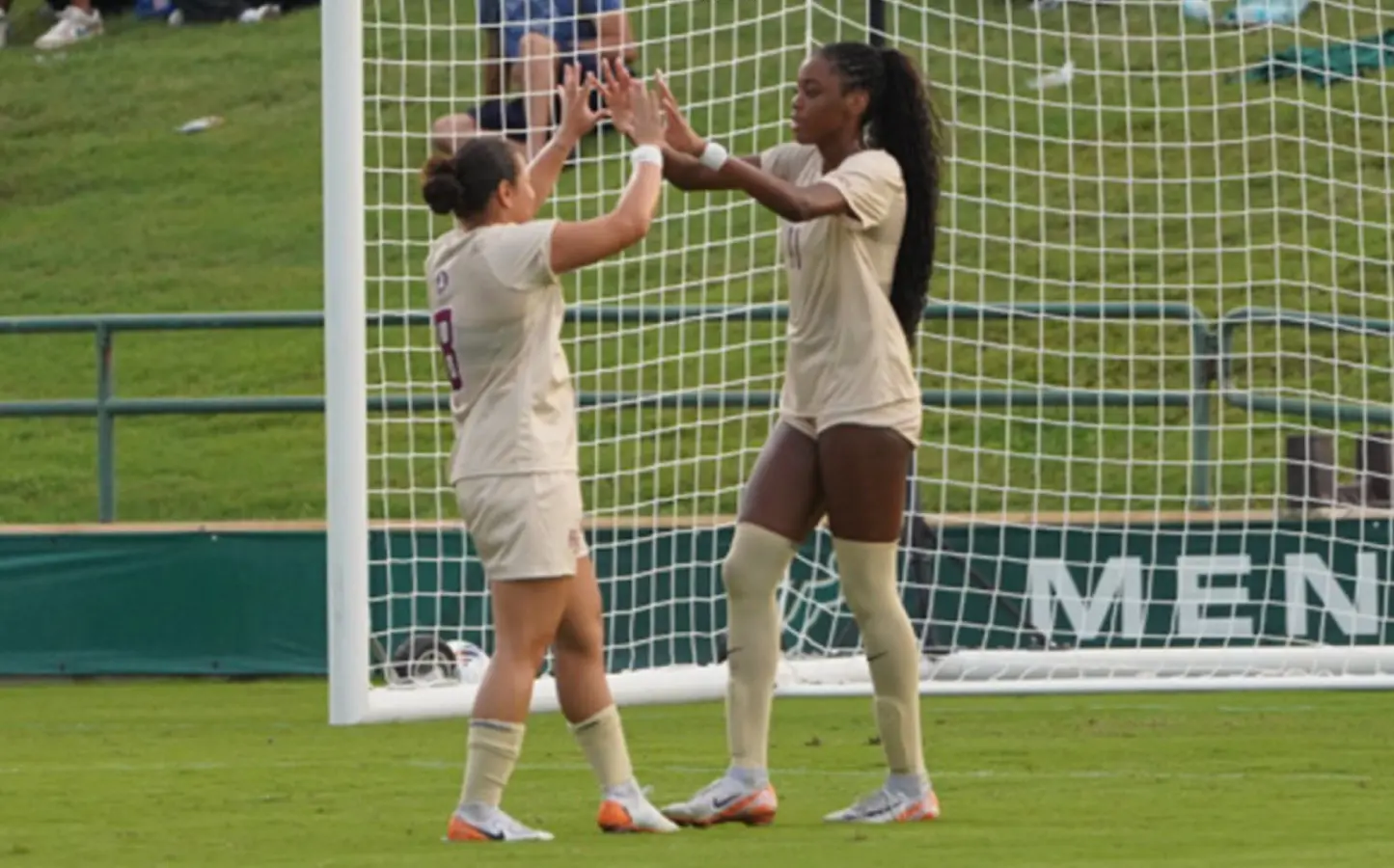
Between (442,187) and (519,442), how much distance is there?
699mm

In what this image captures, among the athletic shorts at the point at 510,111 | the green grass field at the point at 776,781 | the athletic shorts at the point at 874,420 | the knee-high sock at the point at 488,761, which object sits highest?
the athletic shorts at the point at 510,111

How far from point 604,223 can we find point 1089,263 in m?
11.9

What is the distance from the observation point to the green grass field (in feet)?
26.3

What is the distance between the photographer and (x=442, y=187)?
8.51m

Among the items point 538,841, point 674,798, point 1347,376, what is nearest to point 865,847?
point 538,841

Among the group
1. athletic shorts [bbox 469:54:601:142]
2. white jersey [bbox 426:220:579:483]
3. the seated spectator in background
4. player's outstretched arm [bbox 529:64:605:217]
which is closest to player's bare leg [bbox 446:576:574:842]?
white jersey [bbox 426:220:579:483]

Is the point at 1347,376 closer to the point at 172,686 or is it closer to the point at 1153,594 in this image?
the point at 1153,594

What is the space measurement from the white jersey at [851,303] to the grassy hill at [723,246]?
2.10 m

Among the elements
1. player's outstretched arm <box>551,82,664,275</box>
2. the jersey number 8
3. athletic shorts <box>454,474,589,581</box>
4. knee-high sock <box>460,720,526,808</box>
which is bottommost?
knee-high sock <box>460,720,526,808</box>

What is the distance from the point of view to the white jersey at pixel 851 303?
882 cm

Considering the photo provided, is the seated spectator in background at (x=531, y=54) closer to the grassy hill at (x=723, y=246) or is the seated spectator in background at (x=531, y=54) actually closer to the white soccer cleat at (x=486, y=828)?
the grassy hill at (x=723, y=246)

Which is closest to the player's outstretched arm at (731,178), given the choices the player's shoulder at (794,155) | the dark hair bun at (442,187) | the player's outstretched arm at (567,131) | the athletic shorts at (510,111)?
the player's outstretched arm at (567,131)

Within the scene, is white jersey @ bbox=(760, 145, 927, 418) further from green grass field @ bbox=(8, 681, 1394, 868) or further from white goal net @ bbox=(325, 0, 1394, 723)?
white goal net @ bbox=(325, 0, 1394, 723)

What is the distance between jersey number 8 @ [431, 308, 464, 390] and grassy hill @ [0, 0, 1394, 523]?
290cm
